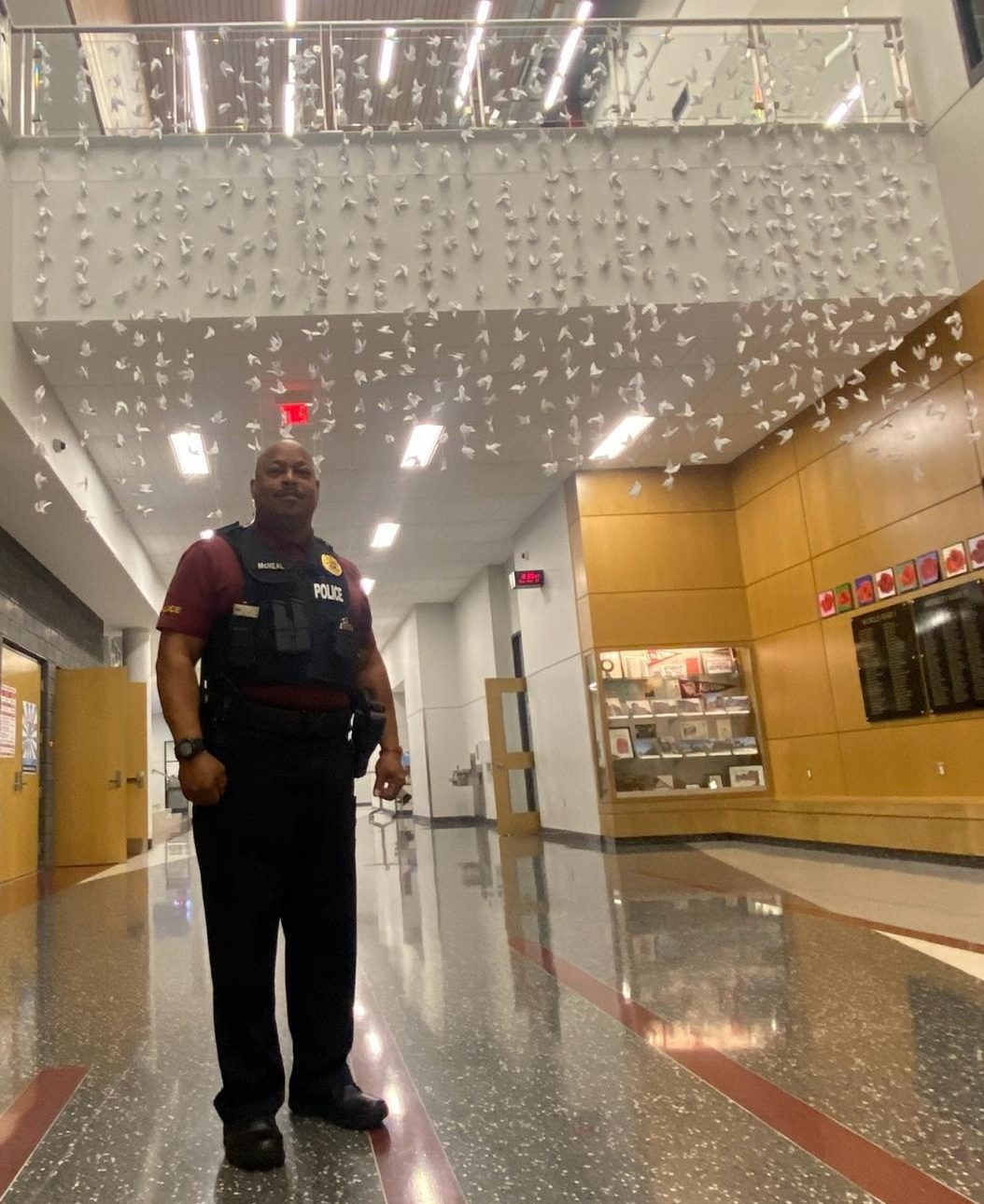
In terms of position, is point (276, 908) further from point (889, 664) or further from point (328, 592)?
point (889, 664)

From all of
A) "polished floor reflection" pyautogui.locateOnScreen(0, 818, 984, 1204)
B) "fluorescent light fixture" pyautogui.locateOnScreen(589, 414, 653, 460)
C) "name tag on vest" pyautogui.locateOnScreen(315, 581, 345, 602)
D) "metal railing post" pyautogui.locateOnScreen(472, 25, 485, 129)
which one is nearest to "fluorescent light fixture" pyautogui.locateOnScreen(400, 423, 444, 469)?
"fluorescent light fixture" pyautogui.locateOnScreen(589, 414, 653, 460)

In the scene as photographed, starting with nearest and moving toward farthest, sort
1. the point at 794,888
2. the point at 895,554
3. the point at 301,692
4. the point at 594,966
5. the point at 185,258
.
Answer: the point at 301,692 < the point at 594,966 < the point at 794,888 < the point at 185,258 < the point at 895,554

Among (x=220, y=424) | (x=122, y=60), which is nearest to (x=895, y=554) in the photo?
(x=220, y=424)

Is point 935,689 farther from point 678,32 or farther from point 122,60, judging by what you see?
point 122,60

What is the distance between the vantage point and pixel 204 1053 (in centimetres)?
244

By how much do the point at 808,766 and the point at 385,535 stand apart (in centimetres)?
553

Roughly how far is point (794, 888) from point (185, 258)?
5.18 m

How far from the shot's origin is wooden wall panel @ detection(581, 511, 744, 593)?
9023mm

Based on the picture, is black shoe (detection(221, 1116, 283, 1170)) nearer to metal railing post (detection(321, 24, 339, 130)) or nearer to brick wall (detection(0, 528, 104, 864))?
metal railing post (detection(321, 24, 339, 130))

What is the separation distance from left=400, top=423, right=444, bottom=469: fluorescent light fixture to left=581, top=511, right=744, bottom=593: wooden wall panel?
1.86 m

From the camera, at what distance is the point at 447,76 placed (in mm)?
5965

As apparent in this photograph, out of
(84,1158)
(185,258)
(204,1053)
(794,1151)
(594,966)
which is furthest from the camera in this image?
(185,258)

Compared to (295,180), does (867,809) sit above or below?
below

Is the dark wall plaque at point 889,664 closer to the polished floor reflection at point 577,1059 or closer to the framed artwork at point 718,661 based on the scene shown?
the framed artwork at point 718,661
